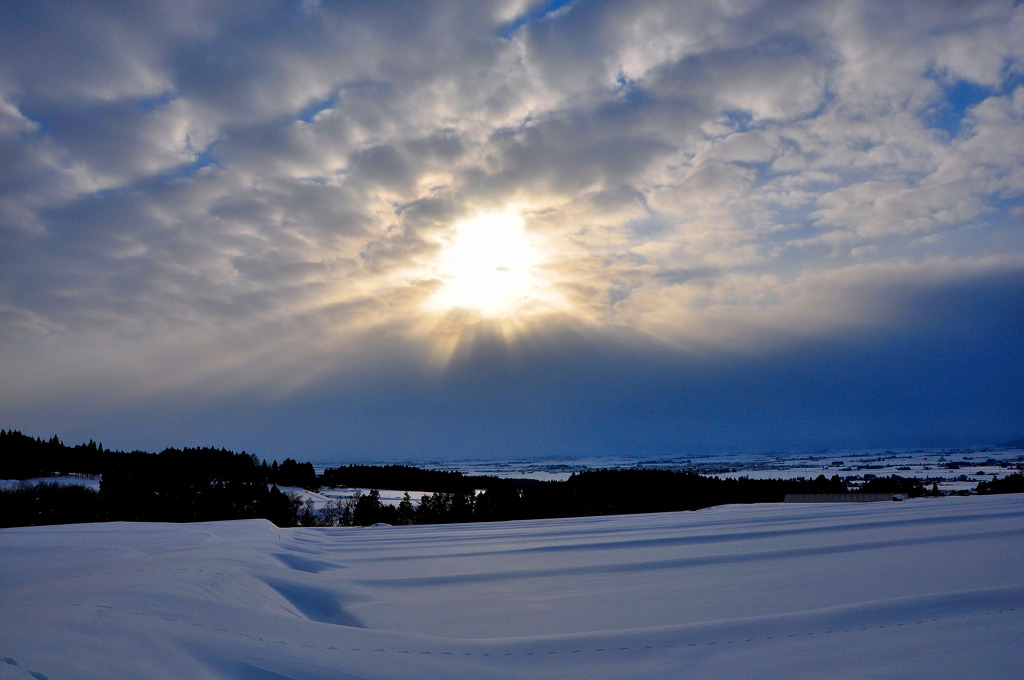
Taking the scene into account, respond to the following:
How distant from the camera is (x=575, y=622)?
13.2ft

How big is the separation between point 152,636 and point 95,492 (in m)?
58.9

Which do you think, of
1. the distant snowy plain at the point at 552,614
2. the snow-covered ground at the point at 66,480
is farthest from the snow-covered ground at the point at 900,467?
the snow-covered ground at the point at 66,480

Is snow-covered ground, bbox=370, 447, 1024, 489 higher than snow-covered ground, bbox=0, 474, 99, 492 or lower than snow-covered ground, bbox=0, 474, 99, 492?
higher

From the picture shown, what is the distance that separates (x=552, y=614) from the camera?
431 cm

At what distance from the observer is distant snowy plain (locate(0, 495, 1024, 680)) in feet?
8.67

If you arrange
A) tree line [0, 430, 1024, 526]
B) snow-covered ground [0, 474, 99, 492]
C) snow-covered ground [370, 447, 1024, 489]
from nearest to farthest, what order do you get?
snow-covered ground [370, 447, 1024, 489]
tree line [0, 430, 1024, 526]
snow-covered ground [0, 474, 99, 492]

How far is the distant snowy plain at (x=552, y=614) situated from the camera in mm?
2643

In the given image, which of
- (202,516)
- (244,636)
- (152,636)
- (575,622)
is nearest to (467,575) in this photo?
(575,622)

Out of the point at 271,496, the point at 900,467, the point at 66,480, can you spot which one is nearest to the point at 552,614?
the point at 271,496

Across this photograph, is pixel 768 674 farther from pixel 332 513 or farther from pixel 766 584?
pixel 332 513

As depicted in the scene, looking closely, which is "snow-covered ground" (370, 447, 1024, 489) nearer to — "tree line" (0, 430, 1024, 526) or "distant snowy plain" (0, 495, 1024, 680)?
"tree line" (0, 430, 1024, 526)

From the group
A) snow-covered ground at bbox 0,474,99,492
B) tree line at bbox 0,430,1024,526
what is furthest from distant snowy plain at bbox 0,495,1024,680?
snow-covered ground at bbox 0,474,99,492

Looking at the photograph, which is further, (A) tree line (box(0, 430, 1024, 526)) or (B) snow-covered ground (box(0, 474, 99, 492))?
(B) snow-covered ground (box(0, 474, 99, 492))

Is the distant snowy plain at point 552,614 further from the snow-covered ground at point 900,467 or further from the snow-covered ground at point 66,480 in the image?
the snow-covered ground at point 66,480
